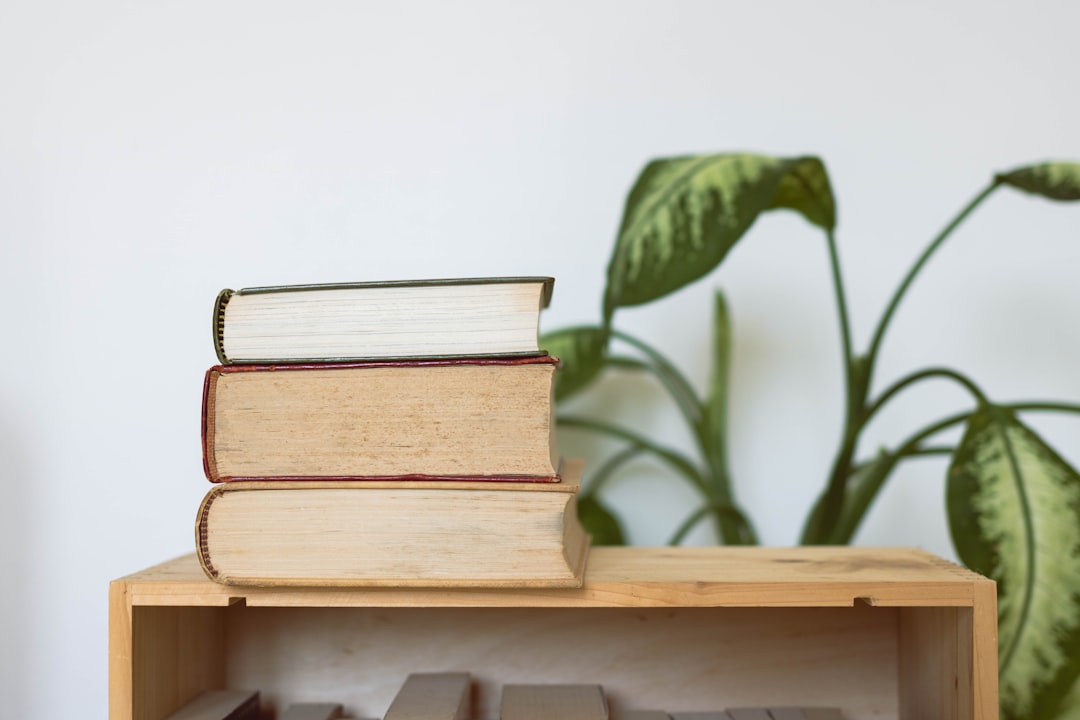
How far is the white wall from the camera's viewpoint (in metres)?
1.15

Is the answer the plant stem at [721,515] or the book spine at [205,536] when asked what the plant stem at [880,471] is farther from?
the book spine at [205,536]

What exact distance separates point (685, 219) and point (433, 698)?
0.48 meters

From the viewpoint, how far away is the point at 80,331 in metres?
1.15

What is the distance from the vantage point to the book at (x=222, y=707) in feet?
2.44

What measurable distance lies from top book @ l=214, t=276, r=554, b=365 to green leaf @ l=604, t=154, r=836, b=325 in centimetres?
20

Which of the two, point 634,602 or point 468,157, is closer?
point 634,602

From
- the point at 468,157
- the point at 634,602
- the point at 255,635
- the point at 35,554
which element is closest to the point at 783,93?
the point at 468,157

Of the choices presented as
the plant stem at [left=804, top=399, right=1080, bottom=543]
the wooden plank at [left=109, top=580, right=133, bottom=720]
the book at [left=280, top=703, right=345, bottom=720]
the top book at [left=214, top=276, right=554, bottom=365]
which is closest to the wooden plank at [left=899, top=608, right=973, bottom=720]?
the plant stem at [left=804, top=399, right=1080, bottom=543]

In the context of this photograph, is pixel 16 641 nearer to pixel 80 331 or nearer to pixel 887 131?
pixel 80 331

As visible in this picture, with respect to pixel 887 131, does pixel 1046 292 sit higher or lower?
lower

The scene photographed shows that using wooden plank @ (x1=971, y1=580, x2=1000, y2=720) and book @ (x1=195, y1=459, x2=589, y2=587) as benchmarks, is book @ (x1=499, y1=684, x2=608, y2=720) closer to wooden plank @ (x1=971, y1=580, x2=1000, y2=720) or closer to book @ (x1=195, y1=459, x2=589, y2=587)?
book @ (x1=195, y1=459, x2=589, y2=587)

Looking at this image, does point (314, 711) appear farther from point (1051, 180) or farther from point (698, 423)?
point (1051, 180)

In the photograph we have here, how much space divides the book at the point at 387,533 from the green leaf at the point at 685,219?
0.26 m

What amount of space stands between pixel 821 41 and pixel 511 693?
93 cm
